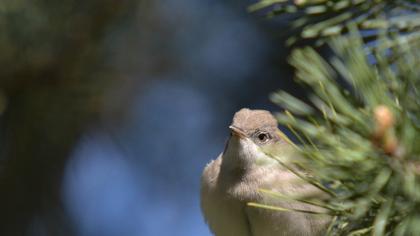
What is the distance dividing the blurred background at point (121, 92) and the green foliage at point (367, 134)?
1695mm

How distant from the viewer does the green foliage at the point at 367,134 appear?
5.47ft

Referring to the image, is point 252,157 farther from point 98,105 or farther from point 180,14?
point 180,14

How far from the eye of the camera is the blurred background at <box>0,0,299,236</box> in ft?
12.9

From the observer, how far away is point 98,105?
4.32 metres

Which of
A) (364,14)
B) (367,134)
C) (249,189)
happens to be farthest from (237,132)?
(367,134)

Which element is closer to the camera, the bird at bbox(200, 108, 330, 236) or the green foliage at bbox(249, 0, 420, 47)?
the green foliage at bbox(249, 0, 420, 47)

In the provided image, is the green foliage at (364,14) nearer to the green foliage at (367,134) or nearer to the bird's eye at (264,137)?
the green foliage at (367,134)

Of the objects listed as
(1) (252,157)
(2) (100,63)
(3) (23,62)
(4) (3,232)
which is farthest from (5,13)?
(1) (252,157)

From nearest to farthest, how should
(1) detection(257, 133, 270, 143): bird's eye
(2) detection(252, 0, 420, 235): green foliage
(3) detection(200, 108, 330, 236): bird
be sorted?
(2) detection(252, 0, 420, 235): green foliage → (3) detection(200, 108, 330, 236): bird → (1) detection(257, 133, 270, 143): bird's eye

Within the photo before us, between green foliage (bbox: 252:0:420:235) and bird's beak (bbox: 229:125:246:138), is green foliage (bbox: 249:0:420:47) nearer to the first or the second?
green foliage (bbox: 252:0:420:235)

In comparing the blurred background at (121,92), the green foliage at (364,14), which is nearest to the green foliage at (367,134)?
the green foliage at (364,14)

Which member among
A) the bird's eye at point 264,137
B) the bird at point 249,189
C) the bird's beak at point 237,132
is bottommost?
the bird at point 249,189

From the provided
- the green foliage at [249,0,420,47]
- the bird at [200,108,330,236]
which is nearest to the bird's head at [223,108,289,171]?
the bird at [200,108,330,236]

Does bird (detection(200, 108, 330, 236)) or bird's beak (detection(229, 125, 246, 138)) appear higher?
bird's beak (detection(229, 125, 246, 138))
